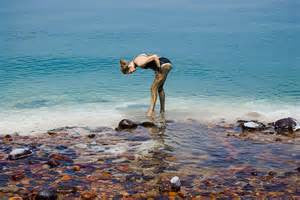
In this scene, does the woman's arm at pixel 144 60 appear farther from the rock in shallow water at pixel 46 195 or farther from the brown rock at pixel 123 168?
the rock in shallow water at pixel 46 195

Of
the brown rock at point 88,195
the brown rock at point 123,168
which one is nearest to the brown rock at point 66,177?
the brown rock at point 88,195

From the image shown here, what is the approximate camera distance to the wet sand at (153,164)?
377 inches

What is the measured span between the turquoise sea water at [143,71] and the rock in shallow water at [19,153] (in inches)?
109

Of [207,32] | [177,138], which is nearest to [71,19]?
[207,32]

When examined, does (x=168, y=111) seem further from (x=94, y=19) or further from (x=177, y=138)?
(x=94, y=19)

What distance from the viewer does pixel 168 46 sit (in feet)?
109

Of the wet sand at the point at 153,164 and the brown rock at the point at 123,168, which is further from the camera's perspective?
the brown rock at the point at 123,168

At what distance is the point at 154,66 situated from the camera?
49.5 feet

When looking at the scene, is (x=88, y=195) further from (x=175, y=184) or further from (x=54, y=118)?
(x=54, y=118)

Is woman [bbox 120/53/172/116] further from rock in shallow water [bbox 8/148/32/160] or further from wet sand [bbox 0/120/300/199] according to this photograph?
rock in shallow water [bbox 8/148/32/160]

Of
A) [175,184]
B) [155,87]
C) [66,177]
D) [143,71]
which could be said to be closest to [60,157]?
[66,177]

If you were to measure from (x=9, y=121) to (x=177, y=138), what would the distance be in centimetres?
575

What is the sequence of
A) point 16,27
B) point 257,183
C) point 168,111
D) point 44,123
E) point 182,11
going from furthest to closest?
point 182,11, point 16,27, point 168,111, point 44,123, point 257,183

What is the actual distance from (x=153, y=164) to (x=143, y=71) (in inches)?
583
